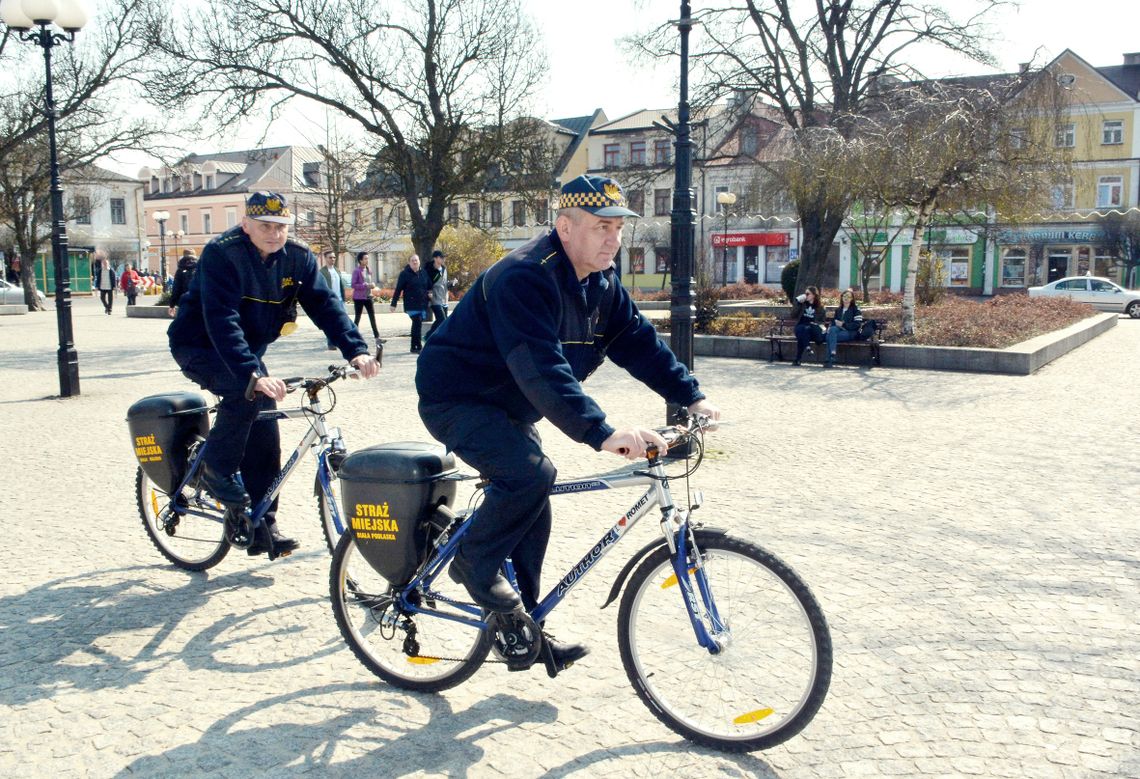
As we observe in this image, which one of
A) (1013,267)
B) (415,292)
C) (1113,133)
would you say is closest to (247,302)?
(415,292)

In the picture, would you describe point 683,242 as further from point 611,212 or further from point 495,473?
point 495,473

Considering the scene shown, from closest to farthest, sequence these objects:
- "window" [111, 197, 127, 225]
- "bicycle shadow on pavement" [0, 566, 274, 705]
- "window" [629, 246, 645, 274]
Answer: "bicycle shadow on pavement" [0, 566, 274, 705] → "window" [629, 246, 645, 274] → "window" [111, 197, 127, 225]

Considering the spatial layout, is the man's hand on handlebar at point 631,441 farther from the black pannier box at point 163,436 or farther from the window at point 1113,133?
the window at point 1113,133

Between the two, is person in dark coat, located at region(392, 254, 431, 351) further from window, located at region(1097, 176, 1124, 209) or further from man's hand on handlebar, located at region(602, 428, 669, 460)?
window, located at region(1097, 176, 1124, 209)

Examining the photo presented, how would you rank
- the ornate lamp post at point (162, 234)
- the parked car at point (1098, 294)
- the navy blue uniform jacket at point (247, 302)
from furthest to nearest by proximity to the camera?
the ornate lamp post at point (162, 234)
the parked car at point (1098, 294)
the navy blue uniform jacket at point (247, 302)

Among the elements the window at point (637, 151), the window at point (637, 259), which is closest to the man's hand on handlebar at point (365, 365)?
the window at point (637, 259)

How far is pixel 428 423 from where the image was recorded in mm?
3396

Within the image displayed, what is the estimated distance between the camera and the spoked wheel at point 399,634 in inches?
141

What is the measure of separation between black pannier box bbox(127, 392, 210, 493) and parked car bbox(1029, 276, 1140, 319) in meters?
33.5

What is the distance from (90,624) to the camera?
4.31 meters

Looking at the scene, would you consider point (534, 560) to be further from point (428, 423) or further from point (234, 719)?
point (234, 719)

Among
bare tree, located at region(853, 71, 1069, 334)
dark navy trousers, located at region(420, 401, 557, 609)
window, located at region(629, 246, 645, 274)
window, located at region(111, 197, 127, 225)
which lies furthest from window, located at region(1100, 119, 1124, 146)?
window, located at region(111, 197, 127, 225)

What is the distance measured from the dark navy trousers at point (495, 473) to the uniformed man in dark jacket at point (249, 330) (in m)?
1.34

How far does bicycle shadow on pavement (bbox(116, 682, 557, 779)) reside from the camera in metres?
3.07
